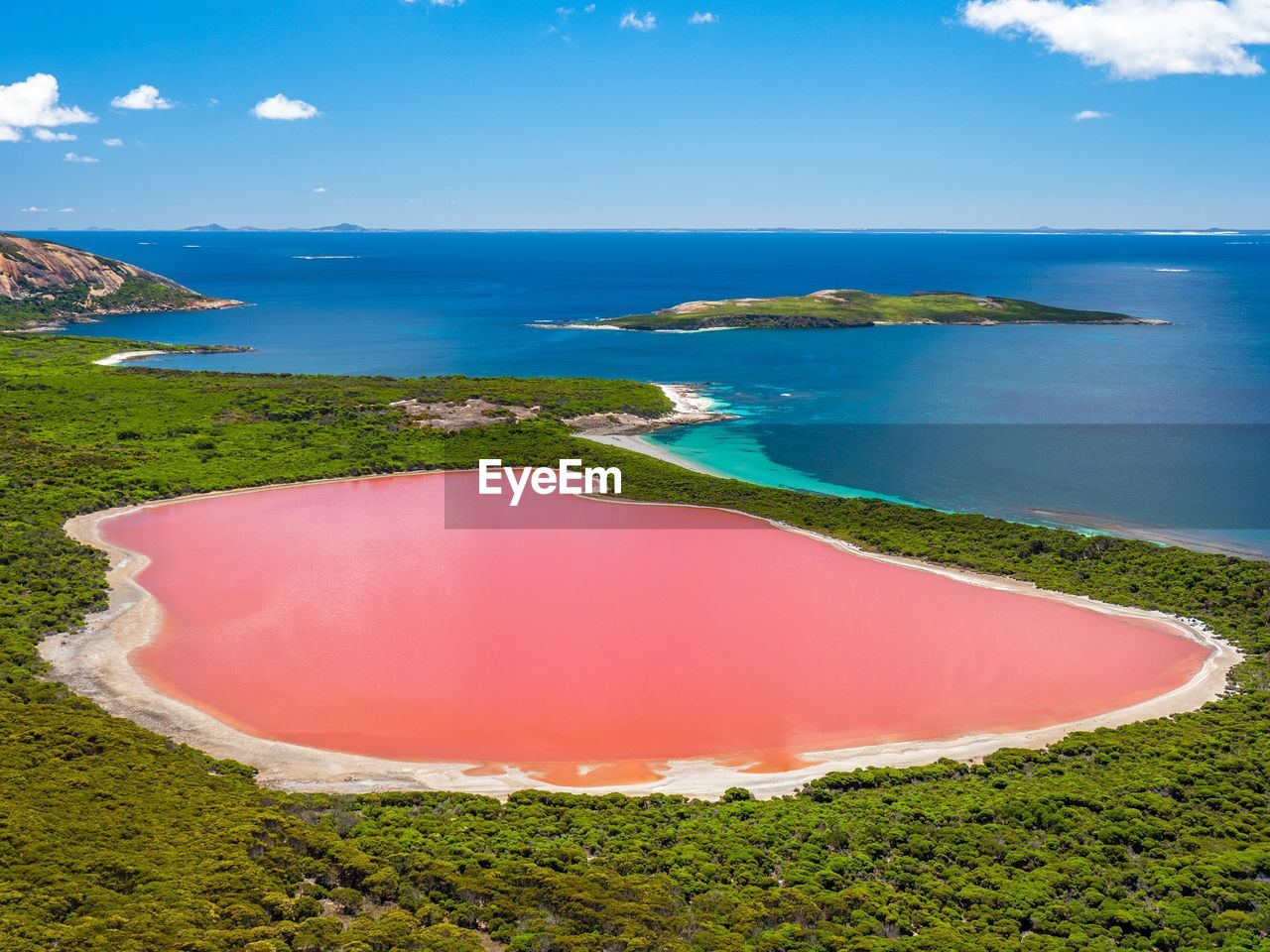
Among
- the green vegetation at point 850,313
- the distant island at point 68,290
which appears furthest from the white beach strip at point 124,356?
the green vegetation at point 850,313

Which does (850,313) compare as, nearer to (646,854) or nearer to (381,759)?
(381,759)

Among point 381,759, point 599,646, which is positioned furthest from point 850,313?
point 381,759

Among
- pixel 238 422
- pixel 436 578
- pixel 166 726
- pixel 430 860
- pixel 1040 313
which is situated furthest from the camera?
pixel 1040 313

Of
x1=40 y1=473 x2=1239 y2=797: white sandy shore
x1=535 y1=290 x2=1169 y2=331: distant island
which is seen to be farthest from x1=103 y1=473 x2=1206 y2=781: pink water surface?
x1=535 y1=290 x2=1169 y2=331: distant island

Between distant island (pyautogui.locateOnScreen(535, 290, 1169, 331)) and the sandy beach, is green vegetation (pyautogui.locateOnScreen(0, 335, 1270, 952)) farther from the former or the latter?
distant island (pyautogui.locateOnScreen(535, 290, 1169, 331))

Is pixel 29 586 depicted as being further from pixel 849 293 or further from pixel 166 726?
pixel 849 293

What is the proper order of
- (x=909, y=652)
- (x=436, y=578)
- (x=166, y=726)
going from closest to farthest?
(x=166, y=726), (x=909, y=652), (x=436, y=578)

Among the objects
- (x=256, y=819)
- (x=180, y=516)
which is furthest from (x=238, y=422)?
(x=256, y=819)
